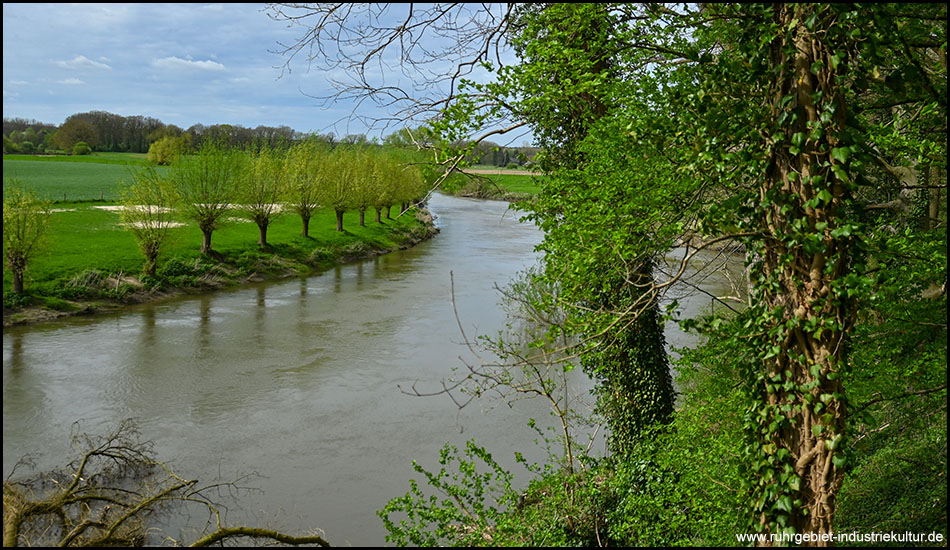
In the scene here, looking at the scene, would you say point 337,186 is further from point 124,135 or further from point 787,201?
point 787,201

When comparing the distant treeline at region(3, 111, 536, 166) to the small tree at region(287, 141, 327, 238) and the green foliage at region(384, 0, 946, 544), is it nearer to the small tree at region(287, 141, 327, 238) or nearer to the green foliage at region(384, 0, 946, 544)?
the small tree at region(287, 141, 327, 238)

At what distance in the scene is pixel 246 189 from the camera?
32.7 metres

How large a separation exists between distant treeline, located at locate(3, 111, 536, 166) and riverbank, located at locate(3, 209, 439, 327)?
584 cm

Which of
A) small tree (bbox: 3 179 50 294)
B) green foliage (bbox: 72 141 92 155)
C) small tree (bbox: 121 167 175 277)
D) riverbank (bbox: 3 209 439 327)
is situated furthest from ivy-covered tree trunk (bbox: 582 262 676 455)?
green foliage (bbox: 72 141 92 155)

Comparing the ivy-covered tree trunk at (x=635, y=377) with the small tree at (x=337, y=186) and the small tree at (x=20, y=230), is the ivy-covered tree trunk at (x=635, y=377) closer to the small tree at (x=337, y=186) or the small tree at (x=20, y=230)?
the small tree at (x=20, y=230)

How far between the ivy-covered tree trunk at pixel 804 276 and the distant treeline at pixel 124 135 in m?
23.3

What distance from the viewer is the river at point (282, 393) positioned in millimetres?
11938

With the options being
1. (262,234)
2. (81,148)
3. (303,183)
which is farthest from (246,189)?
(81,148)

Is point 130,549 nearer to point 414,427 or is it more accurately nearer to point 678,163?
point 414,427

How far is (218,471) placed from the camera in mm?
12102

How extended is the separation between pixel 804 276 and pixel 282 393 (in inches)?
539

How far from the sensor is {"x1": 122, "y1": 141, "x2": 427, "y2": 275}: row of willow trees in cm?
2634

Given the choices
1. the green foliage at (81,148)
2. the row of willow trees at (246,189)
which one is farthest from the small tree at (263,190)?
the green foliage at (81,148)

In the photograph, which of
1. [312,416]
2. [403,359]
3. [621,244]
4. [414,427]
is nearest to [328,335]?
[403,359]
